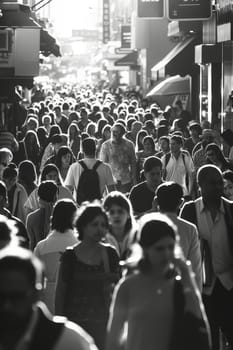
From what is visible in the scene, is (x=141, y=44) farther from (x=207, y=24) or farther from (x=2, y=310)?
(x=2, y=310)

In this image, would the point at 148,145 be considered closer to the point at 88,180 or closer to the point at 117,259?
the point at 88,180

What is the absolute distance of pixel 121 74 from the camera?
93.2m

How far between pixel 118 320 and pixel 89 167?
8.39 metres

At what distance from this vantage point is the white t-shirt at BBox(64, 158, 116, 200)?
533 inches

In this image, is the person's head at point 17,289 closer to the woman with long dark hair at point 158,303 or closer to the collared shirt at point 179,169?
the woman with long dark hair at point 158,303

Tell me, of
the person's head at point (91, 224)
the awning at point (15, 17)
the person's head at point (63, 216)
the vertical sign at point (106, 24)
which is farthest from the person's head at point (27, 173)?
the vertical sign at point (106, 24)

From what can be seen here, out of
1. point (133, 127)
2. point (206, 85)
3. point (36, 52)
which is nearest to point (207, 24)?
point (206, 85)

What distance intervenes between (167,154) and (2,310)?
11064 mm

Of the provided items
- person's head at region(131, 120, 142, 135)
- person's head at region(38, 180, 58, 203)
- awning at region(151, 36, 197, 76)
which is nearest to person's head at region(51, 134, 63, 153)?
person's head at region(131, 120, 142, 135)

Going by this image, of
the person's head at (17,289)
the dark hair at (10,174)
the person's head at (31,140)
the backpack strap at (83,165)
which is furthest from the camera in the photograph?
the person's head at (31,140)

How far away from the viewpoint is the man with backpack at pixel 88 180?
44.3ft

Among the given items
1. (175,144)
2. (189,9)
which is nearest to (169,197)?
(175,144)

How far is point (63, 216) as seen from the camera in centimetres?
→ 798

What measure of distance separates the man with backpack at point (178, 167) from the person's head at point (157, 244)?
8.77 m
